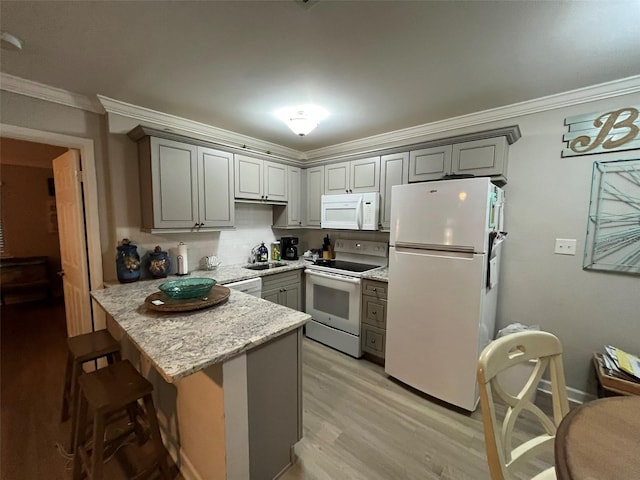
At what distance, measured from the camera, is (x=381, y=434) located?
5.88ft

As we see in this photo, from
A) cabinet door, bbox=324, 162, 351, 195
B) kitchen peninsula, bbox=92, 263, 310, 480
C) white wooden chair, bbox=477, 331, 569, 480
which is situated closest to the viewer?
white wooden chair, bbox=477, 331, 569, 480

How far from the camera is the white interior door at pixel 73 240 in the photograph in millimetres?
2148

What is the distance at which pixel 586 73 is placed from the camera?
5.61 ft

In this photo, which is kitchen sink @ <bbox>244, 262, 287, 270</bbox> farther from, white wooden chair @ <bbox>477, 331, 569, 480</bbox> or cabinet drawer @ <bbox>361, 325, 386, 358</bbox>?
white wooden chair @ <bbox>477, 331, 569, 480</bbox>

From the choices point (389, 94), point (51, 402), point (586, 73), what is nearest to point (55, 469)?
point (51, 402)

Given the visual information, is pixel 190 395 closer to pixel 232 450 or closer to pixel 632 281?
pixel 232 450

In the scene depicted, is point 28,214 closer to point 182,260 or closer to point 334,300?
point 182,260

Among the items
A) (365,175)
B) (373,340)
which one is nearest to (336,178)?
(365,175)

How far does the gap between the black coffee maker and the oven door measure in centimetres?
53

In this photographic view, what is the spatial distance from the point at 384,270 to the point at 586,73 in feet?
6.92

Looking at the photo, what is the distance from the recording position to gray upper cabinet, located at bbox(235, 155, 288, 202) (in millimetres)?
2822

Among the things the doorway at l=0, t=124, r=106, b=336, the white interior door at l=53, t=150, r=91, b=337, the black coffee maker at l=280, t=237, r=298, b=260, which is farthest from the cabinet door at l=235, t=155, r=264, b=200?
the white interior door at l=53, t=150, r=91, b=337

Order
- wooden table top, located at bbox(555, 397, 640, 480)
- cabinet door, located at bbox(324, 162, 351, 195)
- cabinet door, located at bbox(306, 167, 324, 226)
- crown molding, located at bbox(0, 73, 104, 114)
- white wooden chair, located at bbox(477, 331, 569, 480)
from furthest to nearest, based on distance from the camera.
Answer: cabinet door, located at bbox(306, 167, 324, 226)
cabinet door, located at bbox(324, 162, 351, 195)
crown molding, located at bbox(0, 73, 104, 114)
white wooden chair, located at bbox(477, 331, 569, 480)
wooden table top, located at bbox(555, 397, 640, 480)

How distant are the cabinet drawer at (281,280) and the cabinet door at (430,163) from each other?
167cm
